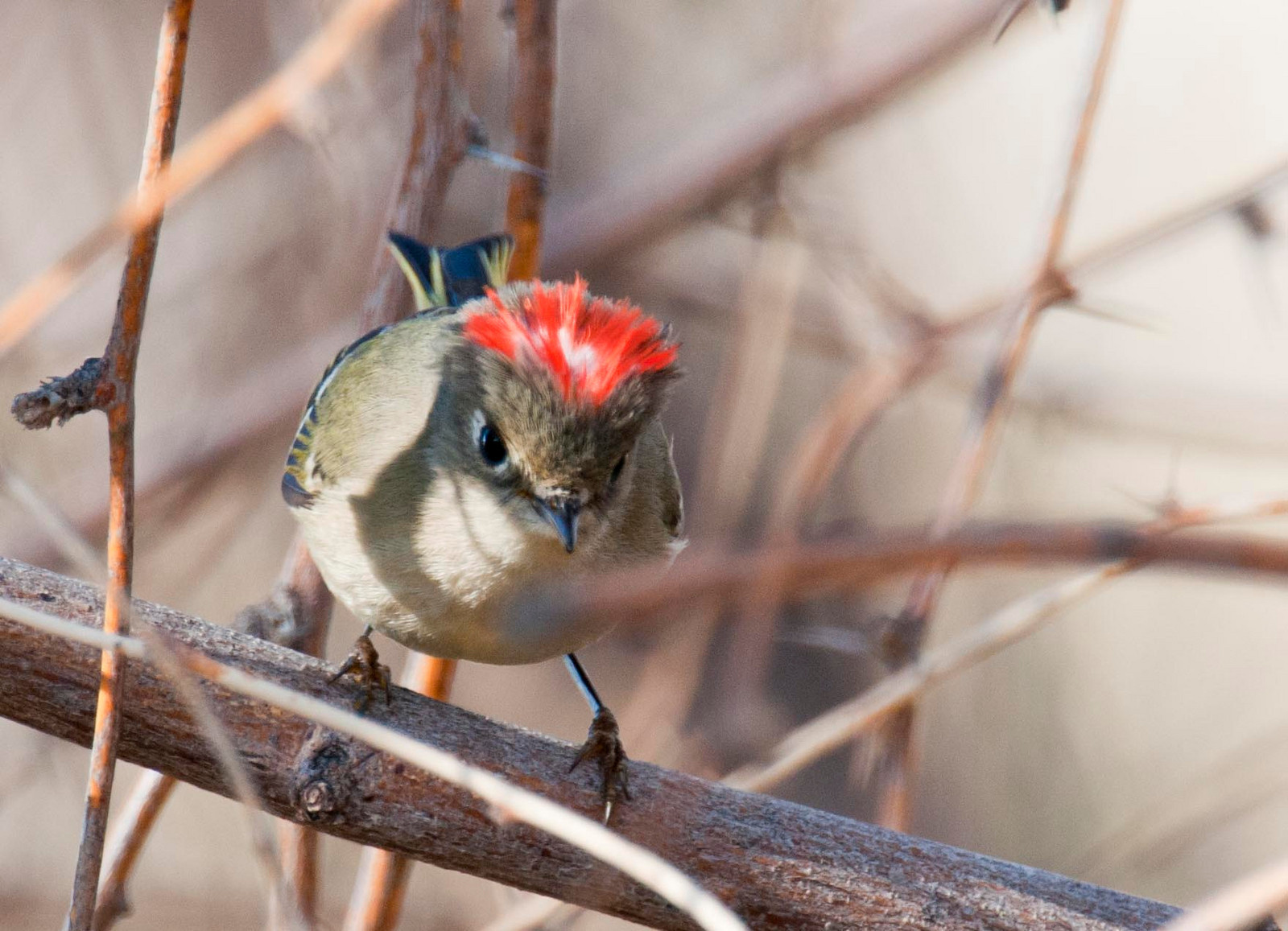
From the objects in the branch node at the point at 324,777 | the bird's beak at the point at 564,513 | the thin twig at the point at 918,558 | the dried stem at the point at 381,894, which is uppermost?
the bird's beak at the point at 564,513

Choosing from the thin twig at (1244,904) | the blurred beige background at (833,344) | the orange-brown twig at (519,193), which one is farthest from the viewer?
the blurred beige background at (833,344)

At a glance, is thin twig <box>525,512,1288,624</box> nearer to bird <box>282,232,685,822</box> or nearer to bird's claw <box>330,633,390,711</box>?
bird <box>282,232,685,822</box>

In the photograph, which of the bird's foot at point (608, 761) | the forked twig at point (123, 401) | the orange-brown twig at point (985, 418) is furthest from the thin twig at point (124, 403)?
the orange-brown twig at point (985, 418)

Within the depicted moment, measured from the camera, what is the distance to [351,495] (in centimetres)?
227

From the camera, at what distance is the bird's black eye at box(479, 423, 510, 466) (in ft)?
6.77

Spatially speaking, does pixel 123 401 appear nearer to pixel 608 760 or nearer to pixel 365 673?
pixel 365 673

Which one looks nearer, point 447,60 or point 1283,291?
point 447,60

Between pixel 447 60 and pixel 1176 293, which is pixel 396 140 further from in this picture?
pixel 1176 293

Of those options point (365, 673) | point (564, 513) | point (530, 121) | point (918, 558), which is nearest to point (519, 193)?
point (530, 121)

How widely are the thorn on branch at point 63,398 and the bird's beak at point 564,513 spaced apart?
744 millimetres

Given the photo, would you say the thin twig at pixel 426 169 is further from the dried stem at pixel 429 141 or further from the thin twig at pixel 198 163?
the thin twig at pixel 198 163

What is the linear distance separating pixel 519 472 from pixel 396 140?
1970 millimetres

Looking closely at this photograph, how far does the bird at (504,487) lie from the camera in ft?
6.53

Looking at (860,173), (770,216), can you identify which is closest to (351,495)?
(770,216)
